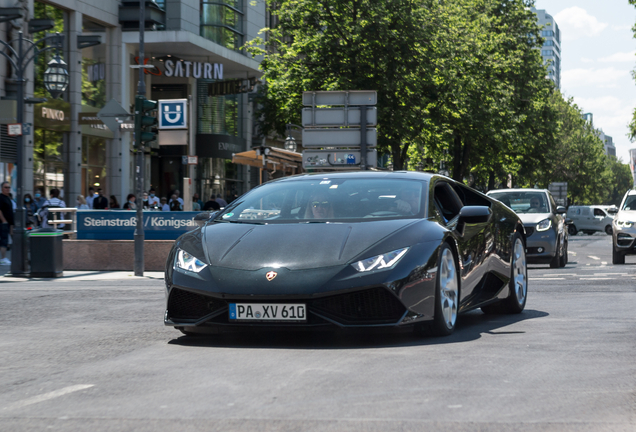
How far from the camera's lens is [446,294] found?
6922 millimetres

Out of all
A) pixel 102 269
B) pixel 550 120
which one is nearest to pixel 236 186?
pixel 550 120

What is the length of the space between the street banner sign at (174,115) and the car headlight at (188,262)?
38.8 feet

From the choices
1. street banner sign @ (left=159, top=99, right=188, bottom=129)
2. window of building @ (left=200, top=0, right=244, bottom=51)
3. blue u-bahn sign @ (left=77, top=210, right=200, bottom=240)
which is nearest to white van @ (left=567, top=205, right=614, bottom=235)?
window of building @ (left=200, top=0, right=244, bottom=51)

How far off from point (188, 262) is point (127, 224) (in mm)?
12539

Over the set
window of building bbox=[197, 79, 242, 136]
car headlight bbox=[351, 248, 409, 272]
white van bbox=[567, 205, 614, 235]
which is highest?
window of building bbox=[197, 79, 242, 136]

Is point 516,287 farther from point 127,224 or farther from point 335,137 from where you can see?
point 335,137

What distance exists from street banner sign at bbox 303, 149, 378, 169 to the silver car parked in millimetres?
7334

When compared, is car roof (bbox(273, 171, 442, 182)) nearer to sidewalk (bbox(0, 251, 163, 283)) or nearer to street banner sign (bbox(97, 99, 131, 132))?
sidewalk (bbox(0, 251, 163, 283))

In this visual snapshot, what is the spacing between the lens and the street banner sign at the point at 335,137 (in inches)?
1008

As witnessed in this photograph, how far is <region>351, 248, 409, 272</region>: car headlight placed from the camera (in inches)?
248

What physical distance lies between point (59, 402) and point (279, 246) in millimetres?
2258

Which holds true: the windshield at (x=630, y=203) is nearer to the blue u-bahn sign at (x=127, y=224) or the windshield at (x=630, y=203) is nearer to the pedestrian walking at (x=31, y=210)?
the blue u-bahn sign at (x=127, y=224)

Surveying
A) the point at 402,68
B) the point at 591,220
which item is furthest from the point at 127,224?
the point at 591,220

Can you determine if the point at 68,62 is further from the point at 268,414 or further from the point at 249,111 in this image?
the point at 268,414
